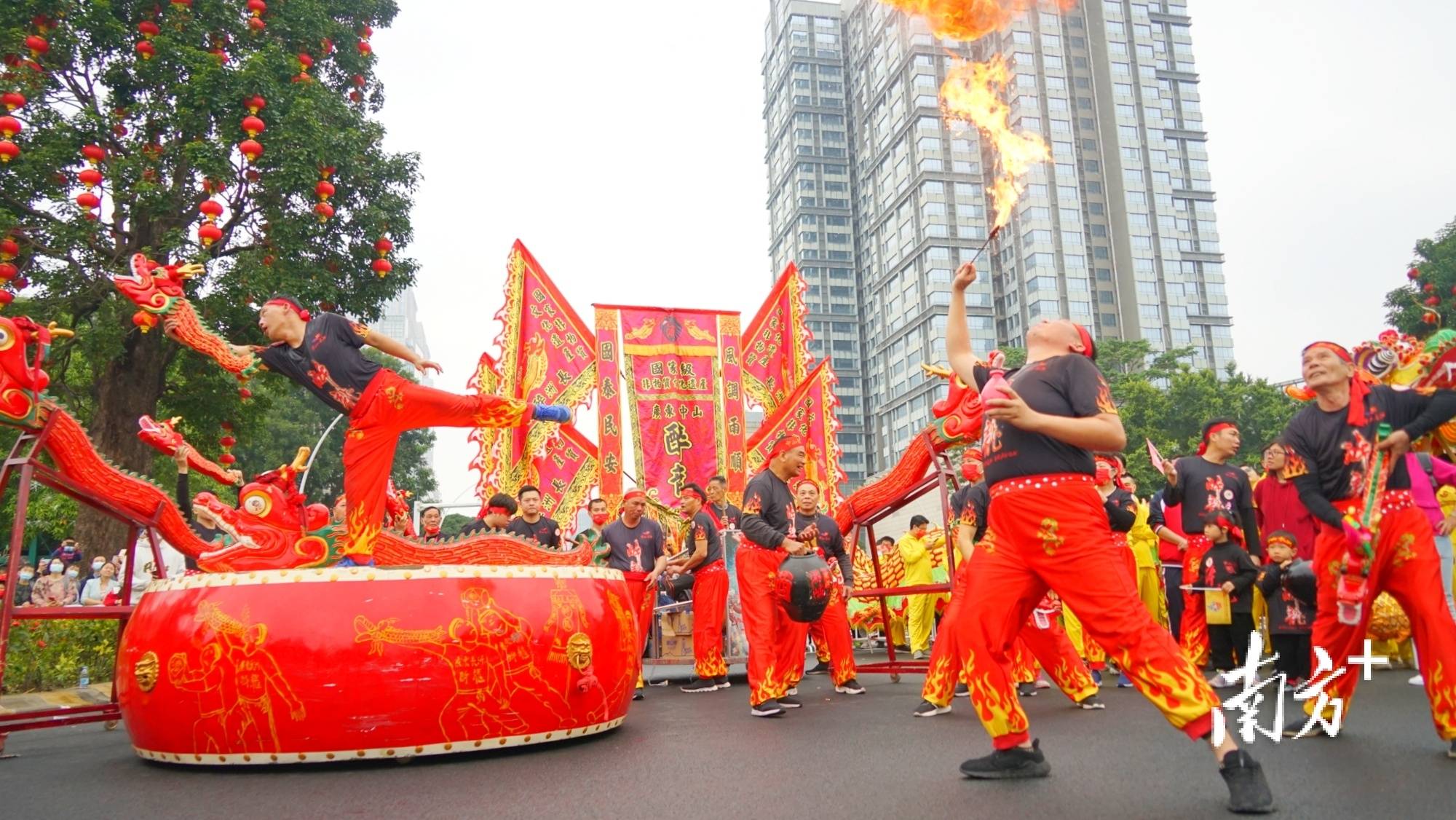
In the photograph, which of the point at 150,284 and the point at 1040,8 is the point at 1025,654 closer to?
the point at 1040,8

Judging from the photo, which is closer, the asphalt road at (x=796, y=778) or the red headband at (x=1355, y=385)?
the asphalt road at (x=796, y=778)

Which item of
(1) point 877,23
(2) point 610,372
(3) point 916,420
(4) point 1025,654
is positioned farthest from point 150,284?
(3) point 916,420

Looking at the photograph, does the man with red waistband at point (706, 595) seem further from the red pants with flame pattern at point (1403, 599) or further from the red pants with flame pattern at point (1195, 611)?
the red pants with flame pattern at point (1403, 599)

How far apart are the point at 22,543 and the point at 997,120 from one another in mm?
5842

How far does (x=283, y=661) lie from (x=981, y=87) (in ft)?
15.6

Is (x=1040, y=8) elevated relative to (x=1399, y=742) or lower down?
elevated

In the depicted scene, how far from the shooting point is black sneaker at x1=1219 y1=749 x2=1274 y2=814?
2959 millimetres

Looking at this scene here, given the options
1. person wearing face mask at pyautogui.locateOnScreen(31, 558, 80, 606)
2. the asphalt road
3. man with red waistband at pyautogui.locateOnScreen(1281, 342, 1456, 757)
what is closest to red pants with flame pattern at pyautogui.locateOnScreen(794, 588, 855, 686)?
the asphalt road

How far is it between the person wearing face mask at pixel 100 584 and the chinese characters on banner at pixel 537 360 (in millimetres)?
4729

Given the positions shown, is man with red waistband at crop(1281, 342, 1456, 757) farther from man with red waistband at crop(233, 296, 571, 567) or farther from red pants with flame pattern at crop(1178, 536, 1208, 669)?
man with red waistband at crop(233, 296, 571, 567)

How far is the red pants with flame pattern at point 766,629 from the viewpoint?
249 inches

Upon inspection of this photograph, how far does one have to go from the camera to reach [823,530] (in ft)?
25.3

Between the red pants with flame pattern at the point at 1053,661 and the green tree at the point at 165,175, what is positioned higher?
the green tree at the point at 165,175

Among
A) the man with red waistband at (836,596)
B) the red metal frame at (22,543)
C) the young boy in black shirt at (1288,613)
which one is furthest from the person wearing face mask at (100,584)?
the young boy in black shirt at (1288,613)
